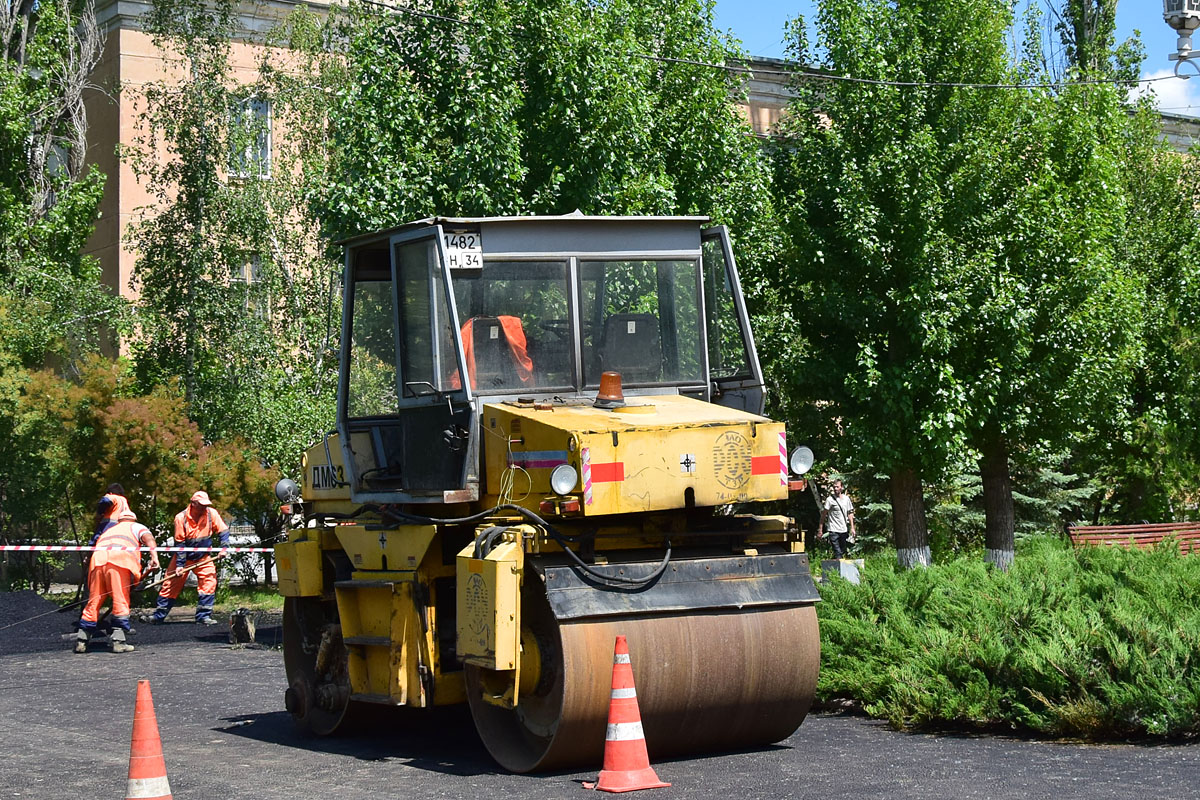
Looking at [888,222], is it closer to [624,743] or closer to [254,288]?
[254,288]

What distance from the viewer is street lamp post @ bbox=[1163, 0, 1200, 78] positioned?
1909 centimetres

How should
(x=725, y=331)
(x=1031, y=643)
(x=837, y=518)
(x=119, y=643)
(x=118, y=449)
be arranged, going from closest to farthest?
(x=1031, y=643), (x=725, y=331), (x=119, y=643), (x=118, y=449), (x=837, y=518)

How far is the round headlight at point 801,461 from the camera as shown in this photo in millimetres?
9180

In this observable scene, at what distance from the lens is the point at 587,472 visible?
28.2 feet

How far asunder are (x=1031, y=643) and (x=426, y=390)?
13.1 ft

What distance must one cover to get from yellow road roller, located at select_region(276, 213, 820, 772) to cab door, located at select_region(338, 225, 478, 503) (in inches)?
0.7

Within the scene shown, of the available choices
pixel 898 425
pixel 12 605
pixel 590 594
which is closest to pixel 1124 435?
pixel 898 425

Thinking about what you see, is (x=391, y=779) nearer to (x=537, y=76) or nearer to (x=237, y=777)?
(x=237, y=777)

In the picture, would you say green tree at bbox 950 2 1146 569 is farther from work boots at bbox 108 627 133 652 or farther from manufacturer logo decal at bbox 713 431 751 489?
manufacturer logo decal at bbox 713 431 751 489

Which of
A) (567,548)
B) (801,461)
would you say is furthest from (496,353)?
(801,461)

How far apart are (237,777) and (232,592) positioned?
16474mm

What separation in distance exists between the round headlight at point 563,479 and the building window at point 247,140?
54.3ft

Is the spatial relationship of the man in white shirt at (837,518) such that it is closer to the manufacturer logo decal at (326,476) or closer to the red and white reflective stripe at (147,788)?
the manufacturer logo decal at (326,476)

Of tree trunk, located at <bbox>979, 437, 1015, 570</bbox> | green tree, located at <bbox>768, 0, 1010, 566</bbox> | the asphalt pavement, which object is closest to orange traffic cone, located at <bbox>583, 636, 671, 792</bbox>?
the asphalt pavement
